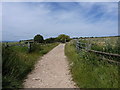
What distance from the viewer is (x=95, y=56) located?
7148 millimetres

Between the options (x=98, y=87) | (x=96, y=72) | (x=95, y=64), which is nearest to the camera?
(x=98, y=87)

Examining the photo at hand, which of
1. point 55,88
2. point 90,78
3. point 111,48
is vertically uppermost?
point 111,48

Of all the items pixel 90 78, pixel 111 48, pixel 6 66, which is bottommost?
pixel 90 78

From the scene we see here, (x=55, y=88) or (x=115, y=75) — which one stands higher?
(x=115, y=75)

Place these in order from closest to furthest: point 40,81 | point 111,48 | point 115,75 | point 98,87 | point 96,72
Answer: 1. point 98,87
2. point 115,75
3. point 96,72
4. point 40,81
5. point 111,48

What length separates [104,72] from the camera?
16.4 feet

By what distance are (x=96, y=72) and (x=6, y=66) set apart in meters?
3.71

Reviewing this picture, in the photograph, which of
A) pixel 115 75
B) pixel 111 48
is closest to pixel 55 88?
pixel 115 75

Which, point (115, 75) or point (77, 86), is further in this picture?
point (77, 86)

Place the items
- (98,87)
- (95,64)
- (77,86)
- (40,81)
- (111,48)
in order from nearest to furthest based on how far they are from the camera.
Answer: (98,87)
(77,86)
(40,81)
(95,64)
(111,48)

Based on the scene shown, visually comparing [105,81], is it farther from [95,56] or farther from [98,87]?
[95,56]

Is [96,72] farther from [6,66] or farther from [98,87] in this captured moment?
[6,66]

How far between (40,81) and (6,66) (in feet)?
5.12

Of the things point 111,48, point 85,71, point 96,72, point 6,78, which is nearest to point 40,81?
point 6,78
